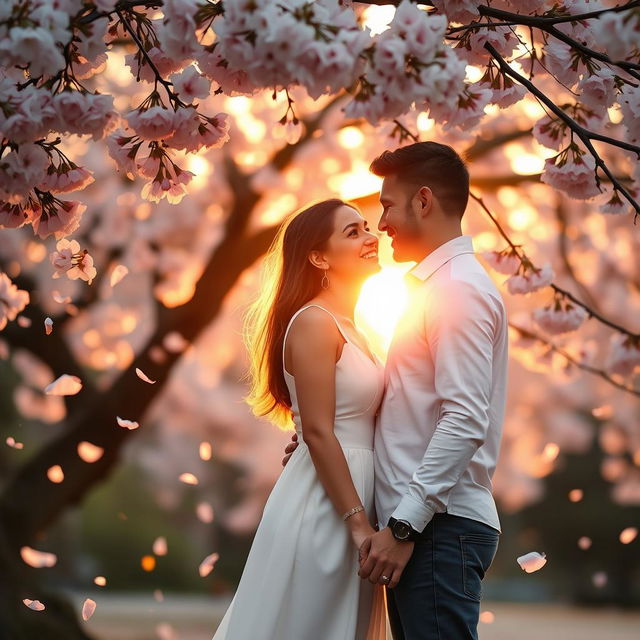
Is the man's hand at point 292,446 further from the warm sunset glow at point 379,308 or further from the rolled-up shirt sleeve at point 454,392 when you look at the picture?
the rolled-up shirt sleeve at point 454,392

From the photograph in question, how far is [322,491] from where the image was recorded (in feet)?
9.05

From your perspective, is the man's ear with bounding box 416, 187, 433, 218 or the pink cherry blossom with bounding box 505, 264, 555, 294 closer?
the man's ear with bounding box 416, 187, 433, 218

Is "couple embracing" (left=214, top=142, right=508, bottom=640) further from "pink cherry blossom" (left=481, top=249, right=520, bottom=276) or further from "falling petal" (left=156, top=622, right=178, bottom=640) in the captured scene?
"falling petal" (left=156, top=622, right=178, bottom=640)

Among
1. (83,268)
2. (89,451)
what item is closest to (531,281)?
(83,268)

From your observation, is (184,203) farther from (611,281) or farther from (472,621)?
(472,621)

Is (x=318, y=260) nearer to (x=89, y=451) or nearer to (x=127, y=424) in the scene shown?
(x=127, y=424)

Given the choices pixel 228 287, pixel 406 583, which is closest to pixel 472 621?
pixel 406 583

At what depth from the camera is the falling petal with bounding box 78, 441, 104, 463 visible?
20.2 feet

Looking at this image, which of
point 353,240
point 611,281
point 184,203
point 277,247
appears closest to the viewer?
point 353,240

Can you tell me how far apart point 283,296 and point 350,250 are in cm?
26

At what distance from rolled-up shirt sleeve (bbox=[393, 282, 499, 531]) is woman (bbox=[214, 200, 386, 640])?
26cm

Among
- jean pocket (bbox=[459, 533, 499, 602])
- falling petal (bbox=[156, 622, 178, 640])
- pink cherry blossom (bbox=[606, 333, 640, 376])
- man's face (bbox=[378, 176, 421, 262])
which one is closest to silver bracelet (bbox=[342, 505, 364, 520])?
jean pocket (bbox=[459, 533, 499, 602])

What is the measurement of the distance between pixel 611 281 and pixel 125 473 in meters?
11.7

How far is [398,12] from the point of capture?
2.20 m
